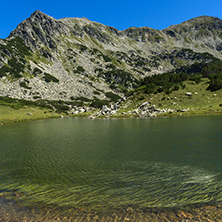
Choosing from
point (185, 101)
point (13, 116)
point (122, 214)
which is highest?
point (185, 101)

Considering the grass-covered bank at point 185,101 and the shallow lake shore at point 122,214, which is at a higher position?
the grass-covered bank at point 185,101

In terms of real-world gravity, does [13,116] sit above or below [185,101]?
below

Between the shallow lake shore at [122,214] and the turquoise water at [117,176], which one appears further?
the turquoise water at [117,176]

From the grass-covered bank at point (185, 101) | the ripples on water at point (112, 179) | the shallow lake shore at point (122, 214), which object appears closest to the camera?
the shallow lake shore at point (122, 214)

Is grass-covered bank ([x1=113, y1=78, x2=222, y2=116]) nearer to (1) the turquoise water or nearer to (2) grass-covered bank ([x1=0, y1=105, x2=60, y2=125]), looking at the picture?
(2) grass-covered bank ([x1=0, y1=105, x2=60, y2=125])

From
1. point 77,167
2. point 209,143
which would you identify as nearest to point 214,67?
point 209,143

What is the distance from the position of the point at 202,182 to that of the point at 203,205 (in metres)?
3.72

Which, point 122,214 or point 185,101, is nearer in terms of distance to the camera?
point 122,214

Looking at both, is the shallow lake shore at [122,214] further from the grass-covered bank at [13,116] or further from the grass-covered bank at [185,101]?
the grass-covered bank at [13,116]

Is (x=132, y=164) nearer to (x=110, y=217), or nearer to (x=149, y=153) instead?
(x=149, y=153)

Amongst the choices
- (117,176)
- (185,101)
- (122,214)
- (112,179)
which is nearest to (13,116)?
(117,176)

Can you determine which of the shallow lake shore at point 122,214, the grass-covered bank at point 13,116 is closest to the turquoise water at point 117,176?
the shallow lake shore at point 122,214

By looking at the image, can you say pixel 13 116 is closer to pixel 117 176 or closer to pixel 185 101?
pixel 117 176

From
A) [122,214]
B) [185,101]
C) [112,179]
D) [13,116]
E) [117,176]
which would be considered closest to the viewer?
[122,214]
